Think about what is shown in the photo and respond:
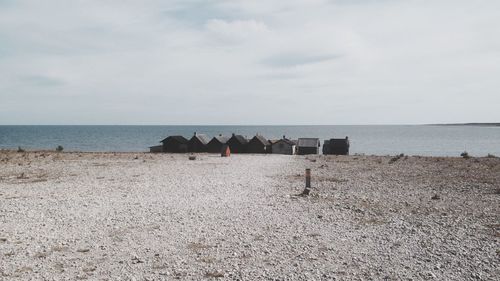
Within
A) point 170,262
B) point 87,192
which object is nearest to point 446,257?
point 170,262

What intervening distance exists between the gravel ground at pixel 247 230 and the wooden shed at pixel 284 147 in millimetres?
40542

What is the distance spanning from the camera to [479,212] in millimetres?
20594

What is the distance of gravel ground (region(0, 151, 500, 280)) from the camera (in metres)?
12.5

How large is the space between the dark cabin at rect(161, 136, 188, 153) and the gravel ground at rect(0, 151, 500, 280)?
43450mm

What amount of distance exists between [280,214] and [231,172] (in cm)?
1860

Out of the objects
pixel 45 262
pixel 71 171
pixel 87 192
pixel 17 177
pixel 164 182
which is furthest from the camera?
pixel 71 171

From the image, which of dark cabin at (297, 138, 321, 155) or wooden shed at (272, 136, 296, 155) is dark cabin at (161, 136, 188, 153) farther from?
dark cabin at (297, 138, 321, 155)

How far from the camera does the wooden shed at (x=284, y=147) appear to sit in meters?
71.2

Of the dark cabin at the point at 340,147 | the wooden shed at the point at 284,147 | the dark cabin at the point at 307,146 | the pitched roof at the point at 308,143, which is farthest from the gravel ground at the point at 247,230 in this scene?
the wooden shed at the point at 284,147

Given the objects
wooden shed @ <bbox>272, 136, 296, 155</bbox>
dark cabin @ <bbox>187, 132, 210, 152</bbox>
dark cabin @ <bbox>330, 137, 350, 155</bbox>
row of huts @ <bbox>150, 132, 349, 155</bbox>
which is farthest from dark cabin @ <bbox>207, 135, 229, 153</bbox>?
dark cabin @ <bbox>330, 137, 350, 155</bbox>

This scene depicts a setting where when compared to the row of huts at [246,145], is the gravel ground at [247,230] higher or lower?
lower

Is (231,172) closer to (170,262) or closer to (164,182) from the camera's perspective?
(164,182)

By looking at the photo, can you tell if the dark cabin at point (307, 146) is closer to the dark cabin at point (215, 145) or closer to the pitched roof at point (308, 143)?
the pitched roof at point (308, 143)

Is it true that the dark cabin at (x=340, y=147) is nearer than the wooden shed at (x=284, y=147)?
Yes
